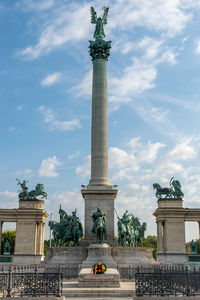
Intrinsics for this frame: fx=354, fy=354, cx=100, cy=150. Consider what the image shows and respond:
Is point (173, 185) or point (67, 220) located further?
point (173, 185)

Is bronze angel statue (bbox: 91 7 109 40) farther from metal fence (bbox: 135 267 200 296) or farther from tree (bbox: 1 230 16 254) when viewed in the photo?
tree (bbox: 1 230 16 254)

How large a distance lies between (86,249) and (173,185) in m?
42.3

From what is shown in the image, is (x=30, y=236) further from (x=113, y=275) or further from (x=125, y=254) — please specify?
(x=113, y=275)

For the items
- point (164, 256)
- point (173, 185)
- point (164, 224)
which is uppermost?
point (173, 185)

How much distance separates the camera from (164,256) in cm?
7006

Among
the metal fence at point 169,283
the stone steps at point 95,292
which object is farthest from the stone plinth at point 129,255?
the metal fence at point 169,283

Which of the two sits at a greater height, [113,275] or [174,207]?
[174,207]

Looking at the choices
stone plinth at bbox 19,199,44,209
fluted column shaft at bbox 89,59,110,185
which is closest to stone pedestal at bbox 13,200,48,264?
stone plinth at bbox 19,199,44,209

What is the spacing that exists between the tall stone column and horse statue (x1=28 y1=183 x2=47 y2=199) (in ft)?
115

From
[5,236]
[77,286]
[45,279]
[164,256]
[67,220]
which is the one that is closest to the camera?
[45,279]

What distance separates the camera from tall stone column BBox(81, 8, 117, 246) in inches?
1618

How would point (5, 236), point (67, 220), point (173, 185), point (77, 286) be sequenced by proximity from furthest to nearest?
point (5, 236)
point (173, 185)
point (67, 220)
point (77, 286)

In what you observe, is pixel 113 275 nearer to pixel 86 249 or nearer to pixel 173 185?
pixel 86 249

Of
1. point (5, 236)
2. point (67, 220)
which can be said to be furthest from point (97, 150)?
point (5, 236)
